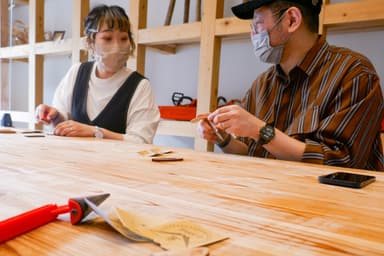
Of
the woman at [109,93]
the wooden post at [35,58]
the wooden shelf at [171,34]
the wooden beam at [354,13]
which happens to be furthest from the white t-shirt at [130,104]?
the wooden post at [35,58]

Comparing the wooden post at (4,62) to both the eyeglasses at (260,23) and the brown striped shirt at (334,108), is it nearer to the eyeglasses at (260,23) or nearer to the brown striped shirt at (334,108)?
the eyeglasses at (260,23)

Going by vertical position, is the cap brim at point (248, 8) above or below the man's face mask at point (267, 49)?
above

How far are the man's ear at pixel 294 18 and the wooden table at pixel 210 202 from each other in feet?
1.92

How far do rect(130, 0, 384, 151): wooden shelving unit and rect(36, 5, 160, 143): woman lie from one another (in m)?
0.46

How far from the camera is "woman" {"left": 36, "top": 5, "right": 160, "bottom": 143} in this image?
1.60 meters

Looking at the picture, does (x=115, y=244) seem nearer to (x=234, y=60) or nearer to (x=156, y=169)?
(x=156, y=169)

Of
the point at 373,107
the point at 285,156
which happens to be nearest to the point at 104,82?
the point at 285,156

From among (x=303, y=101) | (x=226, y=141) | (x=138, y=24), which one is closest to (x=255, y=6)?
(x=303, y=101)

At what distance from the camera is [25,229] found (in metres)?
0.32

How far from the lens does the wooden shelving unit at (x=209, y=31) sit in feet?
5.05

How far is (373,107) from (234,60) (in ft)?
4.95

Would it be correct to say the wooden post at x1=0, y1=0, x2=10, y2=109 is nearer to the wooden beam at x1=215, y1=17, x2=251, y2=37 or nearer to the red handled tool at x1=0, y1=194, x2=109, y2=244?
the wooden beam at x1=215, y1=17, x2=251, y2=37

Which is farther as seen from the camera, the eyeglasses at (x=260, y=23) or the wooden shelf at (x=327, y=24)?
the wooden shelf at (x=327, y=24)

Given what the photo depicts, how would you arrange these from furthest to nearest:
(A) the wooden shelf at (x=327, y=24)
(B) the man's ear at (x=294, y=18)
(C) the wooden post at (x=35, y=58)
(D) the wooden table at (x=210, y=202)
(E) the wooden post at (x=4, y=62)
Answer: (E) the wooden post at (x=4, y=62)
(C) the wooden post at (x=35, y=58)
(A) the wooden shelf at (x=327, y=24)
(B) the man's ear at (x=294, y=18)
(D) the wooden table at (x=210, y=202)
